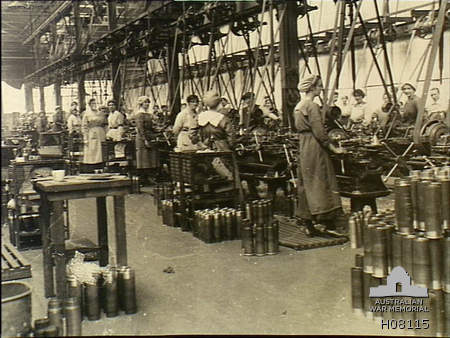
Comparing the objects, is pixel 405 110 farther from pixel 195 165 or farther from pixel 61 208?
pixel 61 208

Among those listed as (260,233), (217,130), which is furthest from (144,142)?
(260,233)

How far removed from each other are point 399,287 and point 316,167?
2.21m

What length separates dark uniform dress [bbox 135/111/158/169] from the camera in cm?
922

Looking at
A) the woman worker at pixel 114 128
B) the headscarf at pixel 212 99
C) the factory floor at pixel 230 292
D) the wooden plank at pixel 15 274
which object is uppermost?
the headscarf at pixel 212 99

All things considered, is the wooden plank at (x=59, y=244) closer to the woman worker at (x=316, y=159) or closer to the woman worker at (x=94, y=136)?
the woman worker at (x=316, y=159)

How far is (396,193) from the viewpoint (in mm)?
3102

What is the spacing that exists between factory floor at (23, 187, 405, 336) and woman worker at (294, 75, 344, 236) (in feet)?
1.37

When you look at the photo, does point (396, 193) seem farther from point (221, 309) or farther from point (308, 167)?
point (308, 167)

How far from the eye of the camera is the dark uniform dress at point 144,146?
9219 millimetres

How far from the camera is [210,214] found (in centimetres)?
541

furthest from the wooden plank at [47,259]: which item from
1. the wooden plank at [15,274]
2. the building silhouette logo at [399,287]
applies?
the building silhouette logo at [399,287]

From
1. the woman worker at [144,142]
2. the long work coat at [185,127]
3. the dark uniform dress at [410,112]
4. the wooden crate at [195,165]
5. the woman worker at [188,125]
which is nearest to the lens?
the wooden crate at [195,165]

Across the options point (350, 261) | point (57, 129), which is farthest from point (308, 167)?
point (57, 129)

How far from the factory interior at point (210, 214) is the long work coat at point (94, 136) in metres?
0.03
